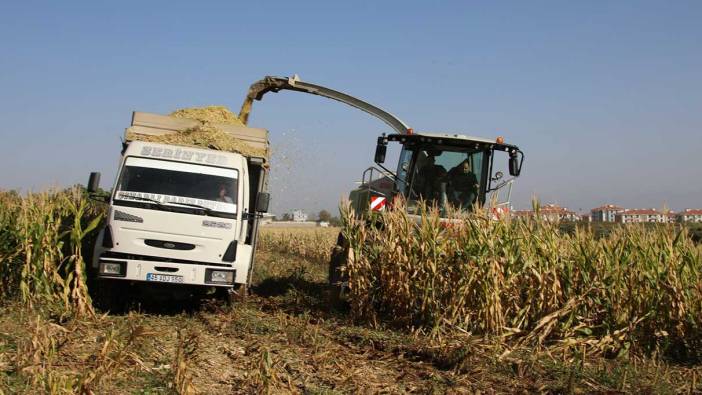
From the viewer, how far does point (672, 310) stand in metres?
7.93

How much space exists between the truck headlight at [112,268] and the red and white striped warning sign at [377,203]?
3.88 metres

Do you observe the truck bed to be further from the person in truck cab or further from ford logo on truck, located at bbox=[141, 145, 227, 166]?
the person in truck cab

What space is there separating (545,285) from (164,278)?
16.7ft

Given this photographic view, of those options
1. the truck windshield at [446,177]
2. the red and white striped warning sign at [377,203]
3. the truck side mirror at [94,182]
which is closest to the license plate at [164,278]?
the truck side mirror at [94,182]

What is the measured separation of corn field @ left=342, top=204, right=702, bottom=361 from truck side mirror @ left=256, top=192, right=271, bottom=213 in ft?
6.17

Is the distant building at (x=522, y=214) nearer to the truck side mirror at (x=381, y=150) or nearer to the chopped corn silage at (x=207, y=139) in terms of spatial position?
the truck side mirror at (x=381, y=150)

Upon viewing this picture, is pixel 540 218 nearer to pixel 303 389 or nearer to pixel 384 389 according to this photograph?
→ pixel 384 389

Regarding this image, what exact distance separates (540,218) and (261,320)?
4094mm

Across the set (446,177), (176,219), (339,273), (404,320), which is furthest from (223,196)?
(446,177)

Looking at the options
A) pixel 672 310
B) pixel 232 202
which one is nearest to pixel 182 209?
pixel 232 202

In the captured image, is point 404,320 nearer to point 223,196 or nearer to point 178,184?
point 223,196

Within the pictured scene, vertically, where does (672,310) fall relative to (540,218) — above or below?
below

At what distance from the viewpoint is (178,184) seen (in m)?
9.41

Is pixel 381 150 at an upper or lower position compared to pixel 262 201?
upper
